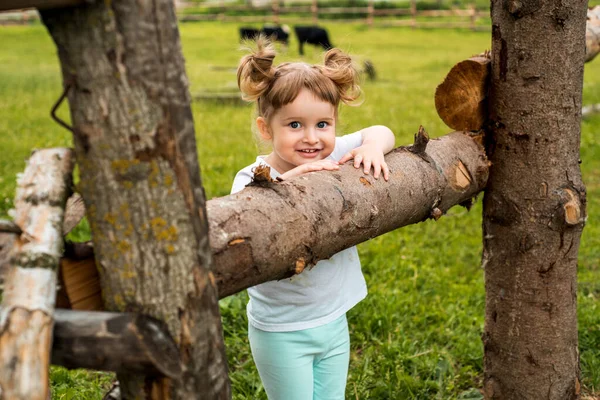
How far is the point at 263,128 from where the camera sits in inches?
99.3

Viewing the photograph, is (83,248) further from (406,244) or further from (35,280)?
(406,244)

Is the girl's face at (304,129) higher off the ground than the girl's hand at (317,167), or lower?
higher

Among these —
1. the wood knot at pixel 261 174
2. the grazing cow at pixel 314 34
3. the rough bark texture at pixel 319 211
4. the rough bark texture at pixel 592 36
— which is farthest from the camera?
the grazing cow at pixel 314 34

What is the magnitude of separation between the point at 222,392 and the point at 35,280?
48cm

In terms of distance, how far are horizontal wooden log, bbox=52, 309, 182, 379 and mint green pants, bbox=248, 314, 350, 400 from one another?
99 centimetres

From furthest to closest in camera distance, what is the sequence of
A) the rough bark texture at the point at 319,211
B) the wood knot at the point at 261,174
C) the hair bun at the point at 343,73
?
the hair bun at the point at 343,73 < the wood knot at the point at 261,174 < the rough bark texture at the point at 319,211

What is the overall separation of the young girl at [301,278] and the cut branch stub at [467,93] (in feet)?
1.19

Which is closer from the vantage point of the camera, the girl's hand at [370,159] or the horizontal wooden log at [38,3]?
the horizontal wooden log at [38,3]

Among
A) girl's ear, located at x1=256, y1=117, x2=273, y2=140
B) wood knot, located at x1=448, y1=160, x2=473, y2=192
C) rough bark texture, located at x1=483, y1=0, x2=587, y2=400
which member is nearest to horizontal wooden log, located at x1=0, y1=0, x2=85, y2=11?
girl's ear, located at x1=256, y1=117, x2=273, y2=140

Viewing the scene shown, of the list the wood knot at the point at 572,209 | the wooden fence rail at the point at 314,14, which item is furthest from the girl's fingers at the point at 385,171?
the wooden fence rail at the point at 314,14

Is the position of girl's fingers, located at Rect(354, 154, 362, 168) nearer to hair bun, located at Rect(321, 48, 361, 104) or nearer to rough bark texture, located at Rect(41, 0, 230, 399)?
hair bun, located at Rect(321, 48, 361, 104)

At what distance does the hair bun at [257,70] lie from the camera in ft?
7.86

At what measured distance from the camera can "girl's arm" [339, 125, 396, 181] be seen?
2221 mm

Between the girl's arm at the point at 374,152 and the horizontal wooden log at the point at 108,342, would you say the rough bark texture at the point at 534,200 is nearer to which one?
the girl's arm at the point at 374,152
